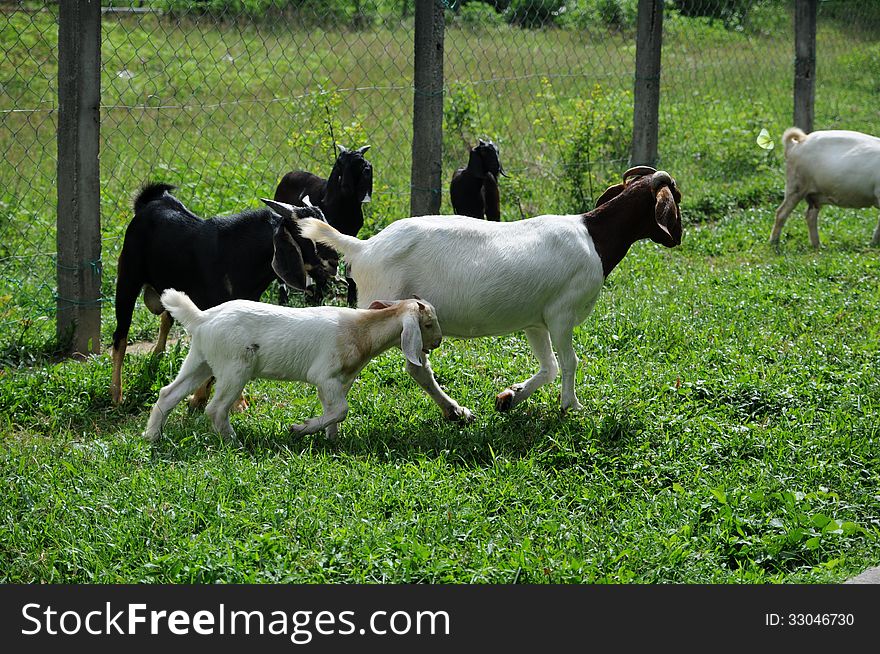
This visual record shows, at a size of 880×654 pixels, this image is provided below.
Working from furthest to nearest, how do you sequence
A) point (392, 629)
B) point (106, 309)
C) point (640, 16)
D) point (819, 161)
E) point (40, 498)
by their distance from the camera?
point (640, 16), point (819, 161), point (106, 309), point (40, 498), point (392, 629)

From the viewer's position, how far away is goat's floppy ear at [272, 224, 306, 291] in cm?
552

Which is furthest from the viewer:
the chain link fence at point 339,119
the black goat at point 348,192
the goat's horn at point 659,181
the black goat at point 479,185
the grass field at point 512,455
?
the chain link fence at point 339,119

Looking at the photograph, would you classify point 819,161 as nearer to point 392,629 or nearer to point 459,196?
point 459,196

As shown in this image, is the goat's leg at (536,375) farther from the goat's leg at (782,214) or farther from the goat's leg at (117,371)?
the goat's leg at (782,214)

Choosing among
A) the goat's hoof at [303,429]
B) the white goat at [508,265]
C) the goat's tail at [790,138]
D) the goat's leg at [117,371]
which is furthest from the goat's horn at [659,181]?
the goat's tail at [790,138]

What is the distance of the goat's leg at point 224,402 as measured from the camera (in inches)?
192

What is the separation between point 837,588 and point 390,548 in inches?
65.1

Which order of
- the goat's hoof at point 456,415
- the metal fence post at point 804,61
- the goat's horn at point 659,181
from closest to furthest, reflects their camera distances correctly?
the goat's hoof at point 456,415 < the goat's horn at point 659,181 < the metal fence post at point 804,61

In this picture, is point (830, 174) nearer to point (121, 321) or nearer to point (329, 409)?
point (329, 409)

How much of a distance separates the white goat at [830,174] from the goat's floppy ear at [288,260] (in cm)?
547

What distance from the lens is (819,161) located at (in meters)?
9.33

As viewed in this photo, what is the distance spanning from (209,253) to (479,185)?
2951 mm

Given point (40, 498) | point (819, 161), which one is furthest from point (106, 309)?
point (819, 161)

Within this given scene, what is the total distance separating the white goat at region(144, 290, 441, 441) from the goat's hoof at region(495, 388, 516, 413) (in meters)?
0.76
